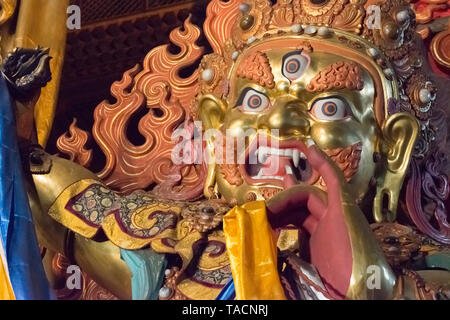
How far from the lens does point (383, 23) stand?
4762 mm

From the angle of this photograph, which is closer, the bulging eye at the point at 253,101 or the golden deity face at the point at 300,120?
the golden deity face at the point at 300,120

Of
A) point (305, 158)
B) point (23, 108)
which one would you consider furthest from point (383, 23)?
point (23, 108)

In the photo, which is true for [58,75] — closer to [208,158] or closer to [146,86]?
[146,86]

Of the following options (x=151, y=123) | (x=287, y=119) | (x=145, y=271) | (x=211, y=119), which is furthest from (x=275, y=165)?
(x=151, y=123)

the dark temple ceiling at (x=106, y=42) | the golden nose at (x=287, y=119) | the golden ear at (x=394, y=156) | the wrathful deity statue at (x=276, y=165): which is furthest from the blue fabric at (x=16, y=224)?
the golden ear at (x=394, y=156)

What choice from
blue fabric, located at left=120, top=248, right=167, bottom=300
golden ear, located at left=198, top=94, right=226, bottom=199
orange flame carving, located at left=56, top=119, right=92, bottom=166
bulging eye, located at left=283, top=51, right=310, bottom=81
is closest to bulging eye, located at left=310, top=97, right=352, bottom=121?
bulging eye, located at left=283, top=51, right=310, bottom=81

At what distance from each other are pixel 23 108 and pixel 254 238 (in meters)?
0.98

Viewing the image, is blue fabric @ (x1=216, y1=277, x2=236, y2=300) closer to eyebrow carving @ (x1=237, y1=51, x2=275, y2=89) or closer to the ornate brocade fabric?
the ornate brocade fabric

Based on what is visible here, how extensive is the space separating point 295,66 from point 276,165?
13.2 inches

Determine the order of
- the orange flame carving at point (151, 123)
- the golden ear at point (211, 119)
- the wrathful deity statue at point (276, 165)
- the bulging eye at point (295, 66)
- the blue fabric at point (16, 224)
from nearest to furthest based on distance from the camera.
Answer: the blue fabric at point (16, 224) < the wrathful deity statue at point (276, 165) < the bulging eye at point (295, 66) < the golden ear at point (211, 119) < the orange flame carving at point (151, 123)

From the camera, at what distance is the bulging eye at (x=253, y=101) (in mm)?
4660

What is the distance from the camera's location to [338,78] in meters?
4.62

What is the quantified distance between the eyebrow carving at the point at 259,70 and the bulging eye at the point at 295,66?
5cm

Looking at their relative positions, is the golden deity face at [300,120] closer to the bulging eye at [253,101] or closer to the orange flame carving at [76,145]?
the bulging eye at [253,101]
